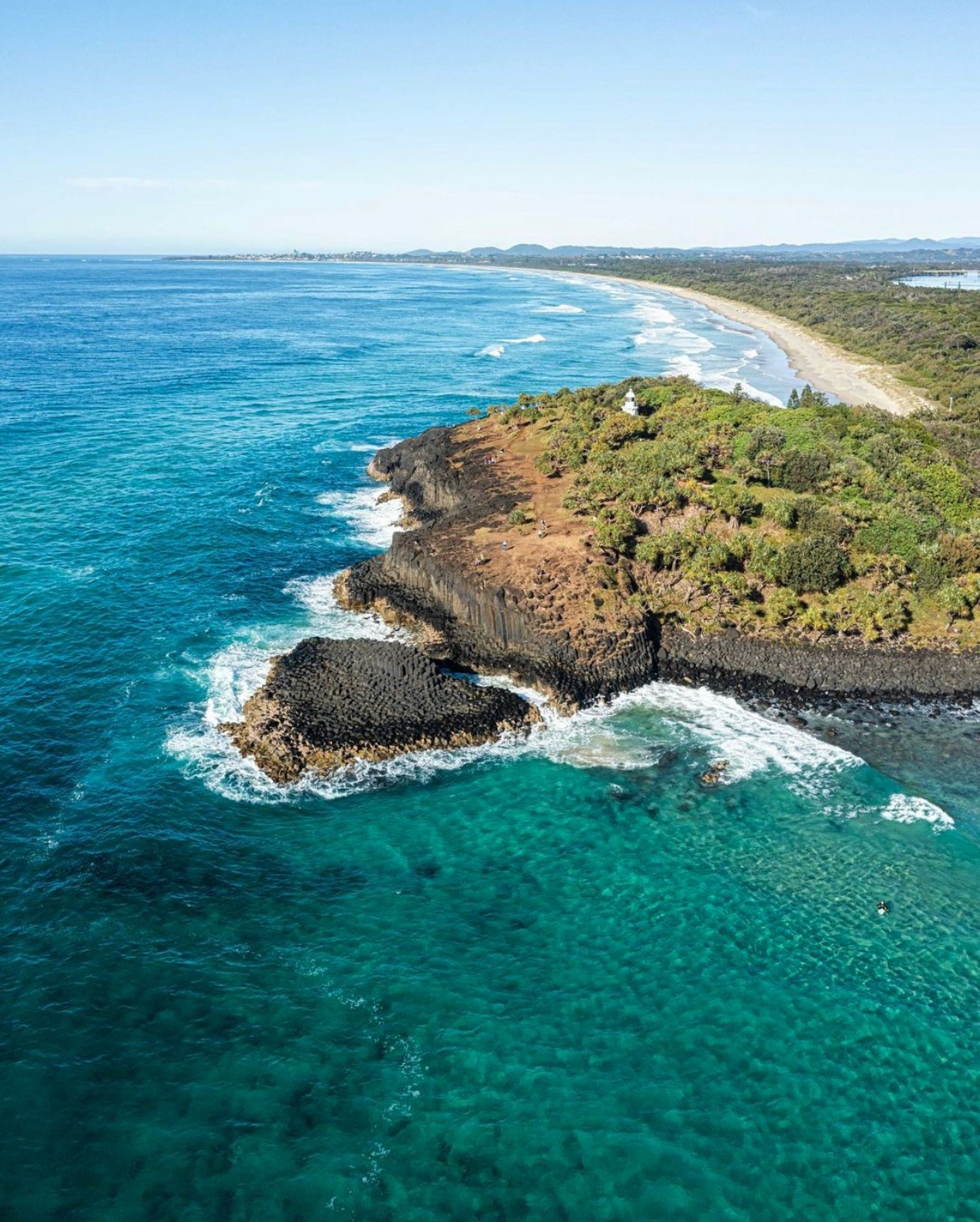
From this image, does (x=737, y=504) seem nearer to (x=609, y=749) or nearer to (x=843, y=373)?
(x=609, y=749)

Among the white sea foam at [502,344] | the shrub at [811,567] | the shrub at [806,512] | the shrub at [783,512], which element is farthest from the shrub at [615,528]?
the white sea foam at [502,344]

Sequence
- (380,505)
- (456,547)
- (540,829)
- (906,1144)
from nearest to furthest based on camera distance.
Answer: (906,1144)
(540,829)
(456,547)
(380,505)

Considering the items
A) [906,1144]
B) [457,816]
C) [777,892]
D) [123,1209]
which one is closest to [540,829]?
[457,816]

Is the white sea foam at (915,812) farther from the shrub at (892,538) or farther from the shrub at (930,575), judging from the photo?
the shrub at (892,538)

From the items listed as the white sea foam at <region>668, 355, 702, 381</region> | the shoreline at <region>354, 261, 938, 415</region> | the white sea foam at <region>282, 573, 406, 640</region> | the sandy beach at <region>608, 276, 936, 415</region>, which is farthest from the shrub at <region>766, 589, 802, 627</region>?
the white sea foam at <region>668, 355, 702, 381</region>

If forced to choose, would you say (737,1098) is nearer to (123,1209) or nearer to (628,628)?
(123,1209)
